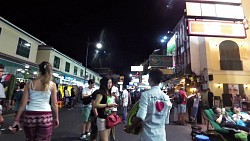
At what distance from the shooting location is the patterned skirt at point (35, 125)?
247 cm

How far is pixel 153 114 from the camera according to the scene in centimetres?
238

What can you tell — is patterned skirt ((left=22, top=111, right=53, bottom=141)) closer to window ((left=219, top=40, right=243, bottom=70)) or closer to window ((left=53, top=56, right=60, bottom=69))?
window ((left=219, top=40, right=243, bottom=70))

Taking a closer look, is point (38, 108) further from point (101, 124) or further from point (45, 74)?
point (101, 124)

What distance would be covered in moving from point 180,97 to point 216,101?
27.8 ft

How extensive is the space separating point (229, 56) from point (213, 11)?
32.3ft

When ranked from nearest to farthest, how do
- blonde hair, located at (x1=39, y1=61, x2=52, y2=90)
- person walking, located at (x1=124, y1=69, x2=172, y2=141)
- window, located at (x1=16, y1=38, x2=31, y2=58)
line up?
1. person walking, located at (x1=124, y1=69, x2=172, y2=141)
2. blonde hair, located at (x1=39, y1=61, x2=52, y2=90)
3. window, located at (x1=16, y1=38, x2=31, y2=58)

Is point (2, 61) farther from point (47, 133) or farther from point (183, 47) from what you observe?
point (183, 47)

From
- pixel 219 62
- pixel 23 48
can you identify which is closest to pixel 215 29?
pixel 219 62

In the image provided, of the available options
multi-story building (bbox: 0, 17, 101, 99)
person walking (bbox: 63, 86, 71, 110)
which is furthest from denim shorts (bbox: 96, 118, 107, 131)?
person walking (bbox: 63, 86, 71, 110)

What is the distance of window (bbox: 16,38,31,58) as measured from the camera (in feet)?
55.1

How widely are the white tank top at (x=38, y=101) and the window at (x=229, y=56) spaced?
18.2 meters

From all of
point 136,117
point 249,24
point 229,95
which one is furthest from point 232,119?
point 249,24

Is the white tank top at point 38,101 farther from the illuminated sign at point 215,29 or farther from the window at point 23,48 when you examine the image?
the window at point 23,48

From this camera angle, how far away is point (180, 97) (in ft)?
30.7
